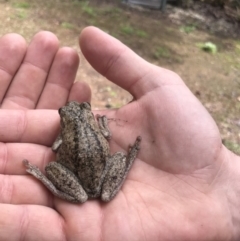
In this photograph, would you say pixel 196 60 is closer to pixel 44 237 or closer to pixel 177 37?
pixel 177 37

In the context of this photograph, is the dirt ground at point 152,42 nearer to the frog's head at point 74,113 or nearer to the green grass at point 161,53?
the green grass at point 161,53

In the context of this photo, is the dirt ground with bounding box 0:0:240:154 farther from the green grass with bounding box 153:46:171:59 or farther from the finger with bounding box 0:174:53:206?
the finger with bounding box 0:174:53:206

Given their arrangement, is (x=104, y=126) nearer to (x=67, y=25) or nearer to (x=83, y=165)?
(x=83, y=165)

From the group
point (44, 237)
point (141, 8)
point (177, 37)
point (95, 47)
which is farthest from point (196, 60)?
point (44, 237)

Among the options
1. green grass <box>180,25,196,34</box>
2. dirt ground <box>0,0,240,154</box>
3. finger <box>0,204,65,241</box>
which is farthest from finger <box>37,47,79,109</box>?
green grass <box>180,25,196,34</box>

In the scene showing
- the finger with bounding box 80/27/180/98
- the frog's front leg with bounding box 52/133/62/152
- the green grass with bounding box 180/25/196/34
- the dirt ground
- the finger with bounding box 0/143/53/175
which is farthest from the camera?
the green grass with bounding box 180/25/196/34

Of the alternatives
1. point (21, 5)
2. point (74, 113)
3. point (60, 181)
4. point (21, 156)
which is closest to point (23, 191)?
point (60, 181)

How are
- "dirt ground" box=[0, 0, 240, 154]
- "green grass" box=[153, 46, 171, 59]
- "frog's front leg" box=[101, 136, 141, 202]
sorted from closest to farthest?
"frog's front leg" box=[101, 136, 141, 202] < "dirt ground" box=[0, 0, 240, 154] < "green grass" box=[153, 46, 171, 59]
